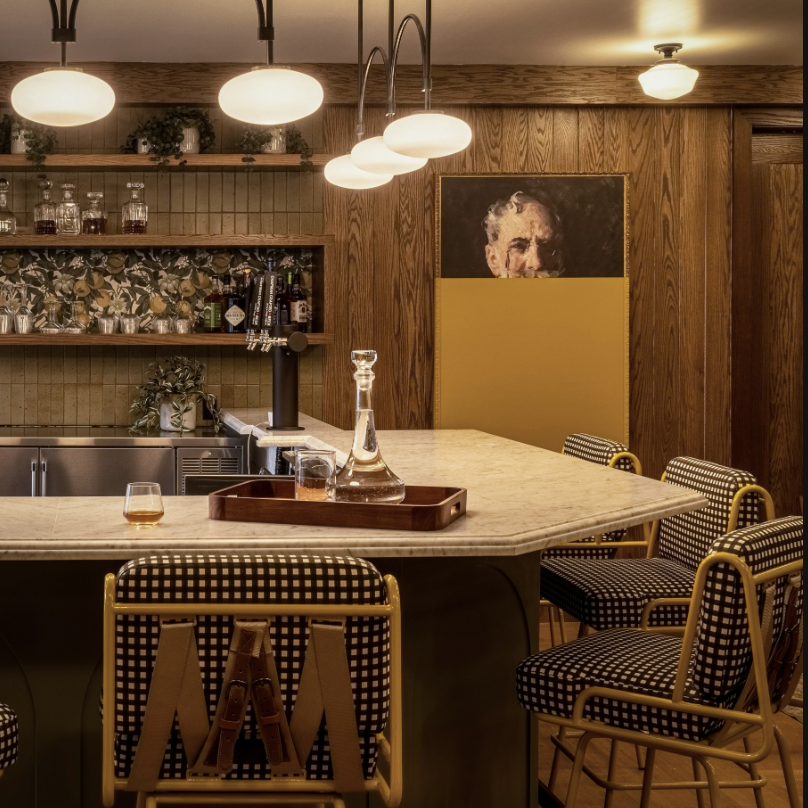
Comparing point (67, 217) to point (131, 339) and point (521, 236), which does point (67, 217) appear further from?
point (521, 236)

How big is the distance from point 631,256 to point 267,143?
1923 millimetres

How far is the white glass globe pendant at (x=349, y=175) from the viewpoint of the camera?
3.22m

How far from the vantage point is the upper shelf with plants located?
4.73 m

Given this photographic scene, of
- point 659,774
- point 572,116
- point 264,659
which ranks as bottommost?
point 659,774

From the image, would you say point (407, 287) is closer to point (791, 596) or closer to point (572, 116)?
point (572, 116)

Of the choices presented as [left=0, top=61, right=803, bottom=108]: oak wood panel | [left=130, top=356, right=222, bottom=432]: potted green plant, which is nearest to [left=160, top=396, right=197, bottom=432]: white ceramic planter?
[left=130, top=356, right=222, bottom=432]: potted green plant

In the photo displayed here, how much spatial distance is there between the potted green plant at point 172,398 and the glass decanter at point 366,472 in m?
2.84

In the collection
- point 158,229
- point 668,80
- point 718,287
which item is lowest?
point 718,287

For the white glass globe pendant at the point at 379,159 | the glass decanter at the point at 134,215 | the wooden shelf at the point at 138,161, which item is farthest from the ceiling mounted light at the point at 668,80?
the glass decanter at the point at 134,215

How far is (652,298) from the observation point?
508cm

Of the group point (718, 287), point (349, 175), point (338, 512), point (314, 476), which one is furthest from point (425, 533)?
point (718, 287)

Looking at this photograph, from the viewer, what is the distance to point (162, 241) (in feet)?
15.8

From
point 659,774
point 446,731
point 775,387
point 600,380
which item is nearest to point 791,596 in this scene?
point 446,731

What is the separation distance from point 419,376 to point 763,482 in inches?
74.7
